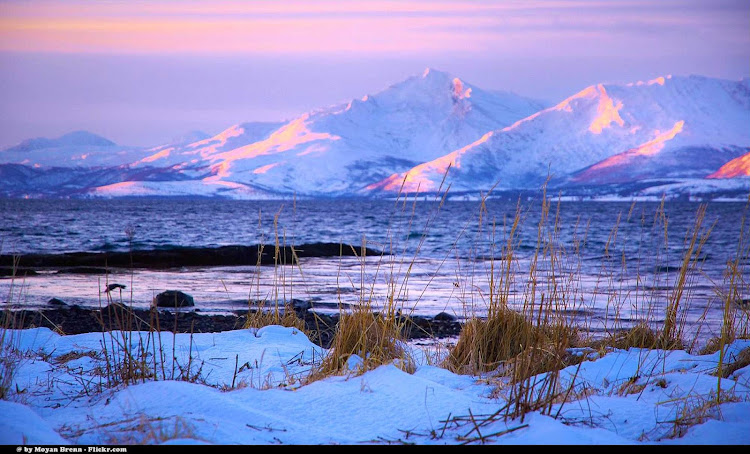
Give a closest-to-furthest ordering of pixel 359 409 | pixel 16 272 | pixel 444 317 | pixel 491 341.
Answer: pixel 359 409 < pixel 491 341 < pixel 444 317 < pixel 16 272

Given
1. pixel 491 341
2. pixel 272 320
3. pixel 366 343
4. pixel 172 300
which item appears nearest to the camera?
pixel 366 343

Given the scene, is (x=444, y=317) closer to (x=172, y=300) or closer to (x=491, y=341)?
(x=491, y=341)

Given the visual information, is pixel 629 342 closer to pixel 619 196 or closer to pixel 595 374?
pixel 595 374

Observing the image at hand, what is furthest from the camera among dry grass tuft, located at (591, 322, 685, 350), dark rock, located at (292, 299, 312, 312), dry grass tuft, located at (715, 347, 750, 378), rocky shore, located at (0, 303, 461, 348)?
dark rock, located at (292, 299, 312, 312)

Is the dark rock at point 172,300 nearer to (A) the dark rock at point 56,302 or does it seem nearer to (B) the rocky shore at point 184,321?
(B) the rocky shore at point 184,321

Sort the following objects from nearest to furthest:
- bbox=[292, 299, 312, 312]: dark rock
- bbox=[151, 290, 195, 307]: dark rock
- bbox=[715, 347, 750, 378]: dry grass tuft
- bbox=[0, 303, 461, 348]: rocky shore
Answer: bbox=[715, 347, 750, 378]: dry grass tuft
bbox=[0, 303, 461, 348]: rocky shore
bbox=[292, 299, 312, 312]: dark rock
bbox=[151, 290, 195, 307]: dark rock

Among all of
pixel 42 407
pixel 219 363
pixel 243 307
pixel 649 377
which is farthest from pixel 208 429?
pixel 243 307

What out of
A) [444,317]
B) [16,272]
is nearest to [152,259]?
[16,272]

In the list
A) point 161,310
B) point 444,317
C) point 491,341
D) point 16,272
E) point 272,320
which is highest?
point 491,341

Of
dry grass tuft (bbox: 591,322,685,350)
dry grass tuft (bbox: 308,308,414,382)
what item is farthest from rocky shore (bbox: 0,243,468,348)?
dry grass tuft (bbox: 591,322,685,350)

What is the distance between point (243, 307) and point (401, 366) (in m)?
6.76

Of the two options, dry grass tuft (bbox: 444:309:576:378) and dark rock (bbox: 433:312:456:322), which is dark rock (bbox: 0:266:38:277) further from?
dry grass tuft (bbox: 444:309:576:378)

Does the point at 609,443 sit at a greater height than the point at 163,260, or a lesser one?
greater

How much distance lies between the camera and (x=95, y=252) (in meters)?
20.2
